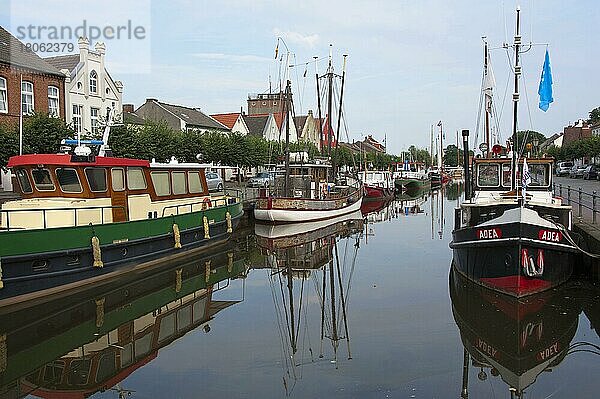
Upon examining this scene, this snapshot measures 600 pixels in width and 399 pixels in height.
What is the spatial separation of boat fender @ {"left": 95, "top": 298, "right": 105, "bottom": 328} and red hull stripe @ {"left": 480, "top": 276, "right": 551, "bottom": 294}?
7.78 m

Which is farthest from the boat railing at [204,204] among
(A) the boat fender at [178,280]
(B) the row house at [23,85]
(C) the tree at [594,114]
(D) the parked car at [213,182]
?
(C) the tree at [594,114]

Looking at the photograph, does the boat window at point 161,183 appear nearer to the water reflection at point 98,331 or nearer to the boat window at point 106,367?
the water reflection at point 98,331

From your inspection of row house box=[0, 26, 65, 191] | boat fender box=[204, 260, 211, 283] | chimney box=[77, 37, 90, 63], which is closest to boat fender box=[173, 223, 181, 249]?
boat fender box=[204, 260, 211, 283]

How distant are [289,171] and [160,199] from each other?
11172mm

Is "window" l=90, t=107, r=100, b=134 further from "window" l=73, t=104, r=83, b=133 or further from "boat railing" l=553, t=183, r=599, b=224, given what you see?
"boat railing" l=553, t=183, r=599, b=224

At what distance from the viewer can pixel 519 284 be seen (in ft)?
38.2

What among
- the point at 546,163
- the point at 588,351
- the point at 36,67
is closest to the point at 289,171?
the point at 546,163

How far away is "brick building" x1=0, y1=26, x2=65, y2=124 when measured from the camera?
30.9 meters

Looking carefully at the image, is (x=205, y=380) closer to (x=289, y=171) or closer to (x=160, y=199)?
(x=160, y=199)

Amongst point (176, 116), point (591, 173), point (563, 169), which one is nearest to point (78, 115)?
point (176, 116)

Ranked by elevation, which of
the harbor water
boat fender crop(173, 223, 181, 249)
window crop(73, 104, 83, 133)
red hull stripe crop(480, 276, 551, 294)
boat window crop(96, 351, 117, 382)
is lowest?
boat window crop(96, 351, 117, 382)

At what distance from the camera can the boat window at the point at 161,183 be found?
56.1 ft

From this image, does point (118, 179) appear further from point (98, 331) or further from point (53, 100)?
point (53, 100)

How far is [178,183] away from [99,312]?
23.5 feet
